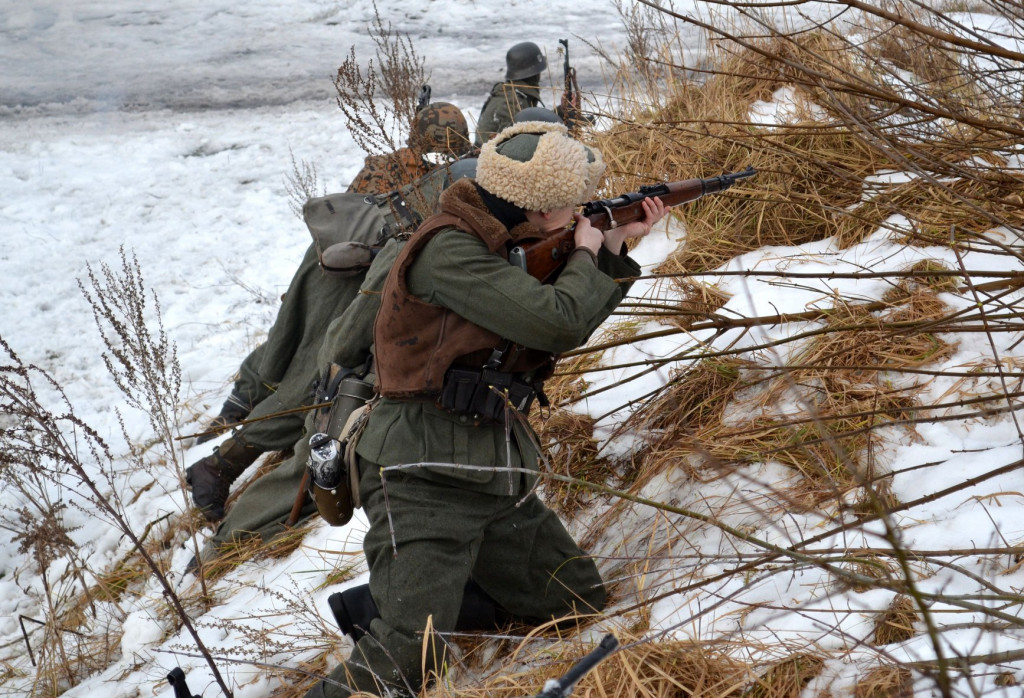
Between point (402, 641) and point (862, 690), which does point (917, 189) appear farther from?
point (402, 641)

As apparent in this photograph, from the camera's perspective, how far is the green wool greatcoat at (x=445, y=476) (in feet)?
6.88

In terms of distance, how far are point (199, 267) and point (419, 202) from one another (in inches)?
149

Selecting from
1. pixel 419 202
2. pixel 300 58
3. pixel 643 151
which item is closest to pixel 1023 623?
pixel 419 202

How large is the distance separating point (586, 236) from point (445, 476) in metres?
0.74

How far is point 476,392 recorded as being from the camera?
7.33 ft

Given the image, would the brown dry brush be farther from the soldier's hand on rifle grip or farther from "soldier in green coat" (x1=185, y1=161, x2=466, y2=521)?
the soldier's hand on rifle grip

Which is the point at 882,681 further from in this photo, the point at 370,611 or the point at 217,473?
the point at 217,473

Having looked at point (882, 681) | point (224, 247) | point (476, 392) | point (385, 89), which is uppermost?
point (385, 89)

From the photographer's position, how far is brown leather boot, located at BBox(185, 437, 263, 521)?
4180 mm

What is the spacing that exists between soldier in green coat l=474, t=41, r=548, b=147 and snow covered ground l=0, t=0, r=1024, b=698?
0.65 ft

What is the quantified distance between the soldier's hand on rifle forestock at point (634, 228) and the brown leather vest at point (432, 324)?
0.30 meters

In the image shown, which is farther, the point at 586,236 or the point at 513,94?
the point at 513,94

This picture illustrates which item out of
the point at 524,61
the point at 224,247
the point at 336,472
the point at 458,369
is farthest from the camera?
the point at 224,247

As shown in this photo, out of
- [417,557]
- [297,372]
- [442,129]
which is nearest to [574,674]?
[417,557]
